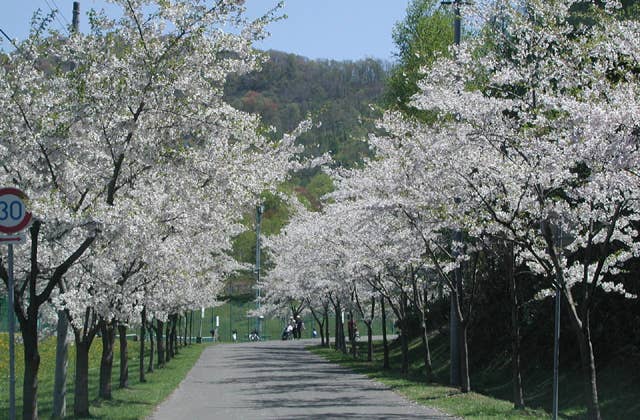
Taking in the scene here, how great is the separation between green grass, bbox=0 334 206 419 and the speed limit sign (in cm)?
690

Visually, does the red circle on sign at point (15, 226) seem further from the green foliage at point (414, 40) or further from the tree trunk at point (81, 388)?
the green foliage at point (414, 40)

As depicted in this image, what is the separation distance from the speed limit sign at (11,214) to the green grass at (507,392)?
8768mm

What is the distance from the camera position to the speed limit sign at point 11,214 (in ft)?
33.1

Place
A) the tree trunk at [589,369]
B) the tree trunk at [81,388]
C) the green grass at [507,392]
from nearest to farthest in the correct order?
the tree trunk at [589,369], the tree trunk at [81,388], the green grass at [507,392]

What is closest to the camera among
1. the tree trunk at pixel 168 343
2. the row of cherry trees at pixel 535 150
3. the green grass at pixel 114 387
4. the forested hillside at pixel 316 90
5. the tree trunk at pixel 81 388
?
the row of cherry trees at pixel 535 150

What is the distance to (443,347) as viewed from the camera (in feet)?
115

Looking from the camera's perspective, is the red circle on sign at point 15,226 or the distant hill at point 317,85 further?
the distant hill at point 317,85

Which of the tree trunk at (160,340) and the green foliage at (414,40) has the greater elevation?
the green foliage at (414,40)

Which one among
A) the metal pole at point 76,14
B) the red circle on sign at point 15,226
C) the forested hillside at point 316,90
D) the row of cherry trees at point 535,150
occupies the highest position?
the forested hillside at point 316,90

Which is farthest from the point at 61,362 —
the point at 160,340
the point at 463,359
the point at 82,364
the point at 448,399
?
the point at 160,340

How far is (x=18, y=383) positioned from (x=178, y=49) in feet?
59.3

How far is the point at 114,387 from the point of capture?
959 inches

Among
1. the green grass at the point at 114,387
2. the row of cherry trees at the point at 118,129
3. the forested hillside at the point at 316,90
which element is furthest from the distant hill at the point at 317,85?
the row of cherry trees at the point at 118,129

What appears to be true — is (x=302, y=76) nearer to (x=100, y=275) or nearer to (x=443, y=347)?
(x=443, y=347)
